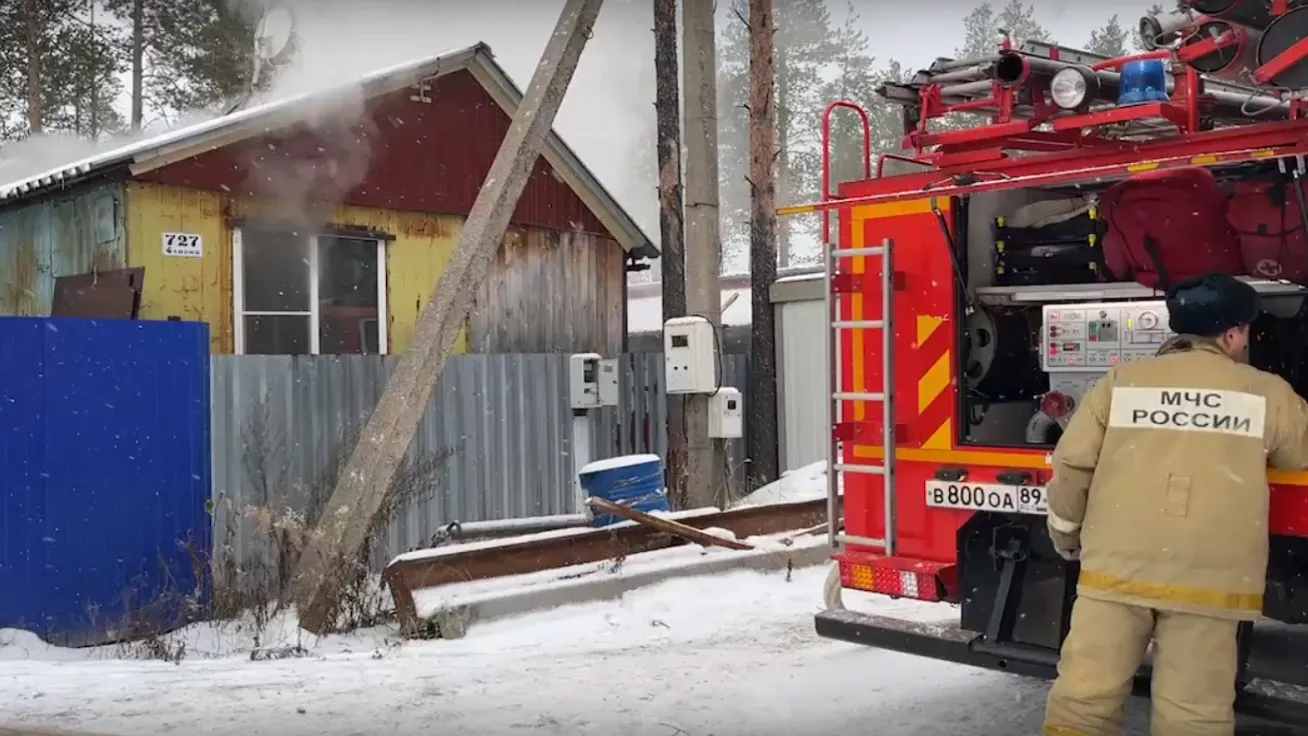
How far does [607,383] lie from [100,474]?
14.2 feet

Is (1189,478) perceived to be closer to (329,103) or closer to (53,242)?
(329,103)

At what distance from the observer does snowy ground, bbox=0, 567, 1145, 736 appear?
5176mm

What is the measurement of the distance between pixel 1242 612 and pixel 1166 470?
464 mm

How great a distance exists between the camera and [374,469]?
7383mm

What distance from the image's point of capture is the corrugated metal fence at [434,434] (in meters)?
8.81

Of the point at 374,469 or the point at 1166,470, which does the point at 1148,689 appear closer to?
the point at 1166,470

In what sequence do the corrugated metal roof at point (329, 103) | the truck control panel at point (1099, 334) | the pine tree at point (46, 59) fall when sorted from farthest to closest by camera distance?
the pine tree at point (46, 59), the corrugated metal roof at point (329, 103), the truck control panel at point (1099, 334)

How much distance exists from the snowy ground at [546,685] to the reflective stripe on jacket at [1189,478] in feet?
5.25

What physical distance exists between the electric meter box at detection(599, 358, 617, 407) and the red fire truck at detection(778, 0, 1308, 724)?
4.93 metres

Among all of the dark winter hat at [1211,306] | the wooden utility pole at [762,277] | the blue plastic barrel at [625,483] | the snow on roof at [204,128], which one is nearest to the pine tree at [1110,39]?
the wooden utility pole at [762,277]

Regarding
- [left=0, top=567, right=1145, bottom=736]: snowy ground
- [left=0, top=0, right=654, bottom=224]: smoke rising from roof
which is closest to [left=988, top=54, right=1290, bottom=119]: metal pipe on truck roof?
[left=0, top=567, right=1145, bottom=736]: snowy ground

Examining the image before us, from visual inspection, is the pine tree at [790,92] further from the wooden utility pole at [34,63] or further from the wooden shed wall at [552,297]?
the wooden shed wall at [552,297]

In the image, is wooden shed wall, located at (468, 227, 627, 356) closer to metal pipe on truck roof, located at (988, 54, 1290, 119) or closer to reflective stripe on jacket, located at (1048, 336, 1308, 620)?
metal pipe on truck roof, located at (988, 54, 1290, 119)

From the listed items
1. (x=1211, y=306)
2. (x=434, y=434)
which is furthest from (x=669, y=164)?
(x=1211, y=306)
